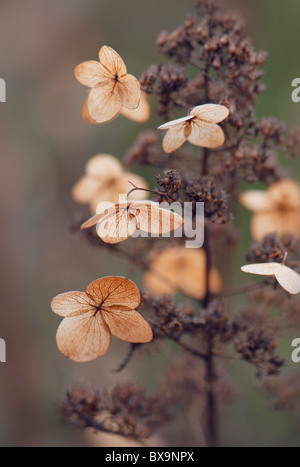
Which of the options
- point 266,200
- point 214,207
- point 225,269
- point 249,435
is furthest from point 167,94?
point 249,435

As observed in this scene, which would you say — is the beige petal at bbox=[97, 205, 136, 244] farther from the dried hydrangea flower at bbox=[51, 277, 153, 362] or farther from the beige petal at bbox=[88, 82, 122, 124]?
the beige petal at bbox=[88, 82, 122, 124]

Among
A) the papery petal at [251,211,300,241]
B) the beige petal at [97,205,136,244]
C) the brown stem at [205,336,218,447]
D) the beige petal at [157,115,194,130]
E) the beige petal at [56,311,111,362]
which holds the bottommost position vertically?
the brown stem at [205,336,218,447]

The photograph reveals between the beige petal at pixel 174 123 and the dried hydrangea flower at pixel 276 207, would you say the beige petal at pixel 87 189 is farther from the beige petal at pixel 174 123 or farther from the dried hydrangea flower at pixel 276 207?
the beige petal at pixel 174 123

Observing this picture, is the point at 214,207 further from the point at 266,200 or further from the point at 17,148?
the point at 17,148

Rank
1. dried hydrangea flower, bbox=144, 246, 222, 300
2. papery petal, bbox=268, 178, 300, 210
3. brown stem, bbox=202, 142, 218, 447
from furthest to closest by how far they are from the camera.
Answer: dried hydrangea flower, bbox=144, 246, 222, 300, papery petal, bbox=268, 178, 300, 210, brown stem, bbox=202, 142, 218, 447

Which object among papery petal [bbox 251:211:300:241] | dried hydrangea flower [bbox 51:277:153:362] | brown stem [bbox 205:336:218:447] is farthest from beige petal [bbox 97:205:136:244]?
papery petal [bbox 251:211:300:241]

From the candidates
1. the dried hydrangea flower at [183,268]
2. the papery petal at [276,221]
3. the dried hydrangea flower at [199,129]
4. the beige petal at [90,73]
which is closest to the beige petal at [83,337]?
the dried hydrangea flower at [199,129]

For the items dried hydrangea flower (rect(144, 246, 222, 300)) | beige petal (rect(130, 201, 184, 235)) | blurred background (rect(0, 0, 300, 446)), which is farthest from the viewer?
blurred background (rect(0, 0, 300, 446))
